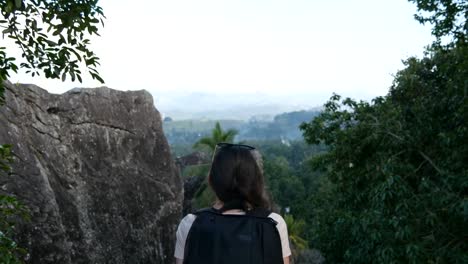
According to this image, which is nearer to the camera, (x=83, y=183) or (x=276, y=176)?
(x=83, y=183)

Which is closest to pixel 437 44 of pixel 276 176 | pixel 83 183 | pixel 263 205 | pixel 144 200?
pixel 144 200

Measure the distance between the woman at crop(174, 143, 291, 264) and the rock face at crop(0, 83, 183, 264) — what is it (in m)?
6.27

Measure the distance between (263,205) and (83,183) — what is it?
27.0ft

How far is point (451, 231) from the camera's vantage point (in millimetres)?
9312

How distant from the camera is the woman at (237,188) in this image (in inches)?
110

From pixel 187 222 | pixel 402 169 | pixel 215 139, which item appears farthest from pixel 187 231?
pixel 215 139

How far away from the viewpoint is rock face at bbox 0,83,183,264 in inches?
351

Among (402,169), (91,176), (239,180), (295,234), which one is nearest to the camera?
(239,180)

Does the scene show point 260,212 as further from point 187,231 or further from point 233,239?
point 187,231

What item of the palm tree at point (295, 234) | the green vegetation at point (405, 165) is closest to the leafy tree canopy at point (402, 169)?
the green vegetation at point (405, 165)

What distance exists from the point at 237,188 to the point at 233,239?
256 mm

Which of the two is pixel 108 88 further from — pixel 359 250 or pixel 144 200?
pixel 359 250

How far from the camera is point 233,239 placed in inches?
106

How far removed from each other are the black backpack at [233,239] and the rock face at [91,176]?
6.32 meters
